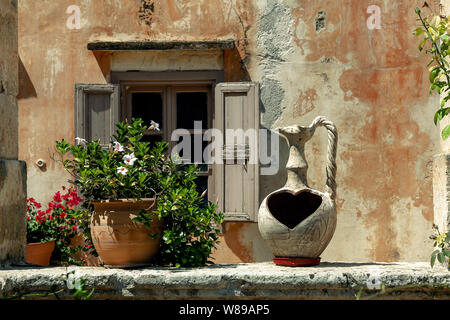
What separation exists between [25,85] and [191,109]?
1.61 m

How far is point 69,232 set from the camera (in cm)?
551

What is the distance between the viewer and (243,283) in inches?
127

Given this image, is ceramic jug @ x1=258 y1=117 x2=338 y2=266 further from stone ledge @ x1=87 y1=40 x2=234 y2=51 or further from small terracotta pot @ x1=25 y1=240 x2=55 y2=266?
small terracotta pot @ x1=25 y1=240 x2=55 y2=266

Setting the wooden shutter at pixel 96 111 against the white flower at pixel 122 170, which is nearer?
the white flower at pixel 122 170

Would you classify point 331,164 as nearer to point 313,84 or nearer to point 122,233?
point 122,233

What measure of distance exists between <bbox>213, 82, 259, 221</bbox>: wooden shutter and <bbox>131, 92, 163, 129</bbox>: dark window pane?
61 cm

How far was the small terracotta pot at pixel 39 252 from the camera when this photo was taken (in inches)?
198

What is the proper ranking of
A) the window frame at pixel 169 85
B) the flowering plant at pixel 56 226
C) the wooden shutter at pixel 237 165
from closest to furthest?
the flowering plant at pixel 56 226
the wooden shutter at pixel 237 165
the window frame at pixel 169 85

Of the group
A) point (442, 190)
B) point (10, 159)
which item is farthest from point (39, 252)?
point (442, 190)

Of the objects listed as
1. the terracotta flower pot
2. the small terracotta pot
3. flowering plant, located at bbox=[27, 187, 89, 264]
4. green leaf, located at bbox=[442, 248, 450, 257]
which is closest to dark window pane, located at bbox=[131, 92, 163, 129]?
flowering plant, located at bbox=[27, 187, 89, 264]

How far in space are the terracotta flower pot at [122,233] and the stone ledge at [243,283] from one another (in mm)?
140

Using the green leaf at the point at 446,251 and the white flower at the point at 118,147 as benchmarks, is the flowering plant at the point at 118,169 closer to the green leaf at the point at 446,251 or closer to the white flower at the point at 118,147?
the white flower at the point at 118,147

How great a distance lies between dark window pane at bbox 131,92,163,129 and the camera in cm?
587

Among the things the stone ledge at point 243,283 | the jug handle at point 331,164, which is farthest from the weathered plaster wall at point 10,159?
the jug handle at point 331,164
